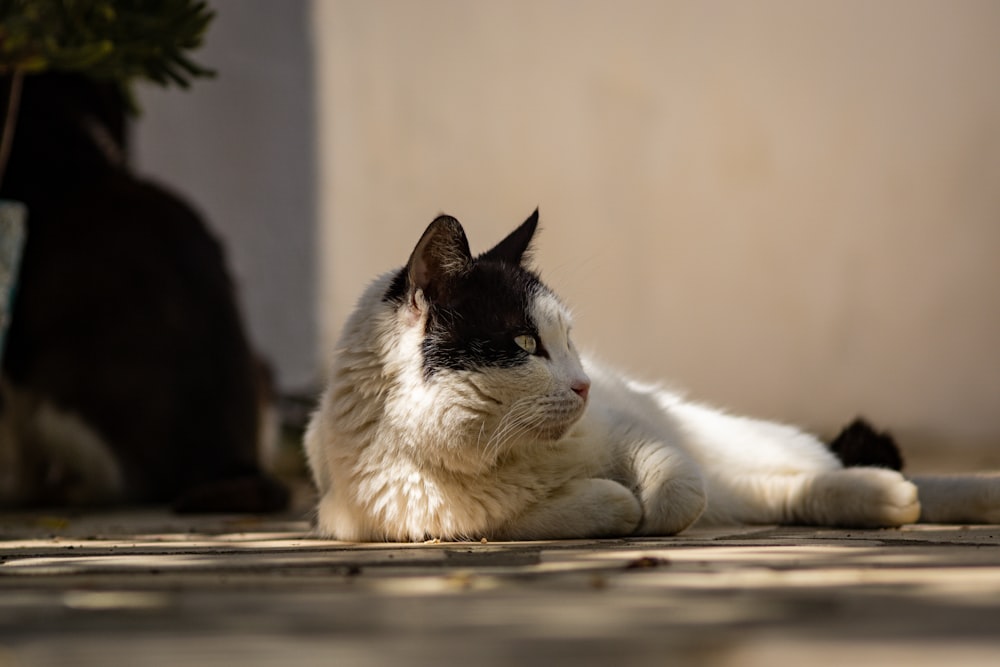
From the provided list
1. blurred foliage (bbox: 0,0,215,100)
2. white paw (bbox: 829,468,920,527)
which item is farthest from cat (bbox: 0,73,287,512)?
white paw (bbox: 829,468,920,527)

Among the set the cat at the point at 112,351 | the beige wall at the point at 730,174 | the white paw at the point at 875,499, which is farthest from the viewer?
the beige wall at the point at 730,174

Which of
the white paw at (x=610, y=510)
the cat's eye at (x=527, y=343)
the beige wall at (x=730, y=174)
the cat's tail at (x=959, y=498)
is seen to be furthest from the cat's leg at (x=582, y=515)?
the beige wall at (x=730, y=174)

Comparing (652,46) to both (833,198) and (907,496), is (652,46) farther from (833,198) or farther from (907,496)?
(907,496)

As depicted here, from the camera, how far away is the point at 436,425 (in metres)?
1.95

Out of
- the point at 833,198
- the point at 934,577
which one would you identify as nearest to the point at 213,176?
the point at 833,198

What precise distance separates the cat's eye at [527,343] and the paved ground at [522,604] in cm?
34

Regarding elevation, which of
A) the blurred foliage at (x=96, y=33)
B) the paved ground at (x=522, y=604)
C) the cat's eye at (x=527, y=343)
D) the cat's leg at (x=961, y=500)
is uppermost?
the blurred foliage at (x=96, y=33)

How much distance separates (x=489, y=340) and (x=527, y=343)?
0.23ft

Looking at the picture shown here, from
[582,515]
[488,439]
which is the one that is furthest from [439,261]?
[582,515]

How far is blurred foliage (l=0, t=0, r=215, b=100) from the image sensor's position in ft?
9.79

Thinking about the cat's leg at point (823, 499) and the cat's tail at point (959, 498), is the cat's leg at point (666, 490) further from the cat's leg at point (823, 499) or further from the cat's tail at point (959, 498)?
the cat's tail at point (959, 498)

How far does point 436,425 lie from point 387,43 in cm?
408

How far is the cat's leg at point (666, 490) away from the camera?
6.52 feet

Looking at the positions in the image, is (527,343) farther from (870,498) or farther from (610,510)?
(870,498)
